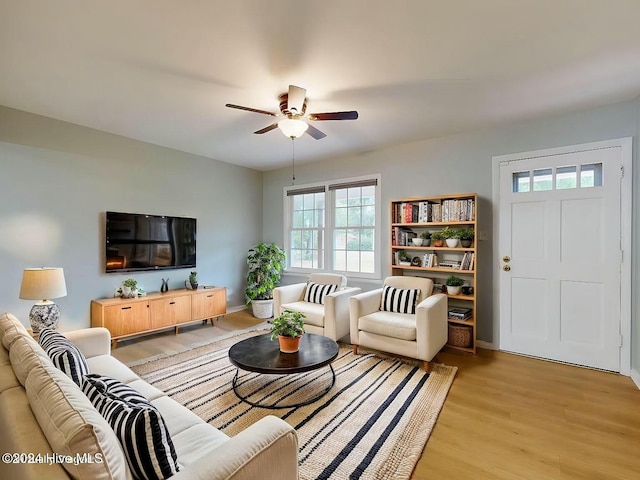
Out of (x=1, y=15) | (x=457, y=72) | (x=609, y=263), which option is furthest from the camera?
(x=609, y=263)

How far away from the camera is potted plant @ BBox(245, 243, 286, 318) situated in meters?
5.04

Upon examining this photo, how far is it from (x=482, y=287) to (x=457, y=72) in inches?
95.9

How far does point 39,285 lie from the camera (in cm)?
277

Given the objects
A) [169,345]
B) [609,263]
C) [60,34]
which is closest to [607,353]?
[609,263]

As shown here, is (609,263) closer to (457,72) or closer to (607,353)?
(607,353)

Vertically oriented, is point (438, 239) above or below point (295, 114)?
below

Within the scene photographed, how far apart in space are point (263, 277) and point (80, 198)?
268 centimetres

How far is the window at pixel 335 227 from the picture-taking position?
4688 millimetres

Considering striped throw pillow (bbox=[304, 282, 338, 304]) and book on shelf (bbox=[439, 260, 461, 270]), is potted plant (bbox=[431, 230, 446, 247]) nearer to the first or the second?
book on shelf (bbox=[439, 260, 461, 270])

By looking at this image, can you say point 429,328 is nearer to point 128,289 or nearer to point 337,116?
point 337,116

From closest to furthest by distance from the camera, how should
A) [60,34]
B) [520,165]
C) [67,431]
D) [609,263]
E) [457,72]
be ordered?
1. [67,431]
2. [60,34]
3. [457,72]
4. [609,263]
5. [520,165]

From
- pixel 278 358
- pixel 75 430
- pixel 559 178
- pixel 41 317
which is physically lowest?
pixel 278 358

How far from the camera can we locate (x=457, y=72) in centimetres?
245

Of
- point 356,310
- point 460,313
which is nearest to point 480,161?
point 460,313
